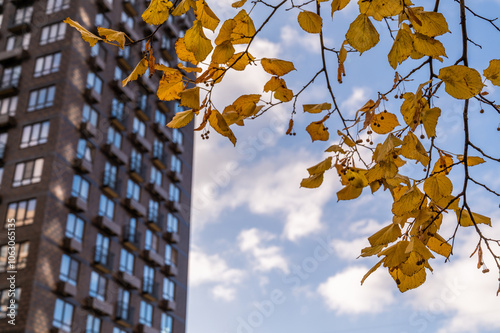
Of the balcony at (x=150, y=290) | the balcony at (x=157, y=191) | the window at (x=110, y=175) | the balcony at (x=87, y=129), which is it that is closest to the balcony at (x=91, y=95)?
the balcony at (x=87, y=129)

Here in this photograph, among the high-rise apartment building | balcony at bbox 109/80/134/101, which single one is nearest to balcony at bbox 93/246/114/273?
the high-rise apartment building

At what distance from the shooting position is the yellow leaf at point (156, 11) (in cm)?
174

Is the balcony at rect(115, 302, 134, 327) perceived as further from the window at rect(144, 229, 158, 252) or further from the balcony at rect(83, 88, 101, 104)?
the balcony at rect(83, 88, 101, 104)

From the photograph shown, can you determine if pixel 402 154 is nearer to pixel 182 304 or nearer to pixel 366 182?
pixel 366 182

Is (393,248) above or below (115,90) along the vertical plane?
below

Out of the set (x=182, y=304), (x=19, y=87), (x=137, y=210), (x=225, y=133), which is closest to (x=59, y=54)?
(x=19, y=87)

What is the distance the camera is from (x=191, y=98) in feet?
5.57

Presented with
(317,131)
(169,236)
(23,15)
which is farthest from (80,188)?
(317,131)

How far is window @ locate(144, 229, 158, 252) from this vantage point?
3036 cm

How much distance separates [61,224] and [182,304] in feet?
37.6

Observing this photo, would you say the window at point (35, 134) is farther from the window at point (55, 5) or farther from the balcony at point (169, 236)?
the balcony at point (169, 236)

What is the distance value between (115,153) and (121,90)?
11.9 feet

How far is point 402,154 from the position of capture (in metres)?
1.74

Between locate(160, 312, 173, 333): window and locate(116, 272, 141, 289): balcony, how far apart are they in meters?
3.33
